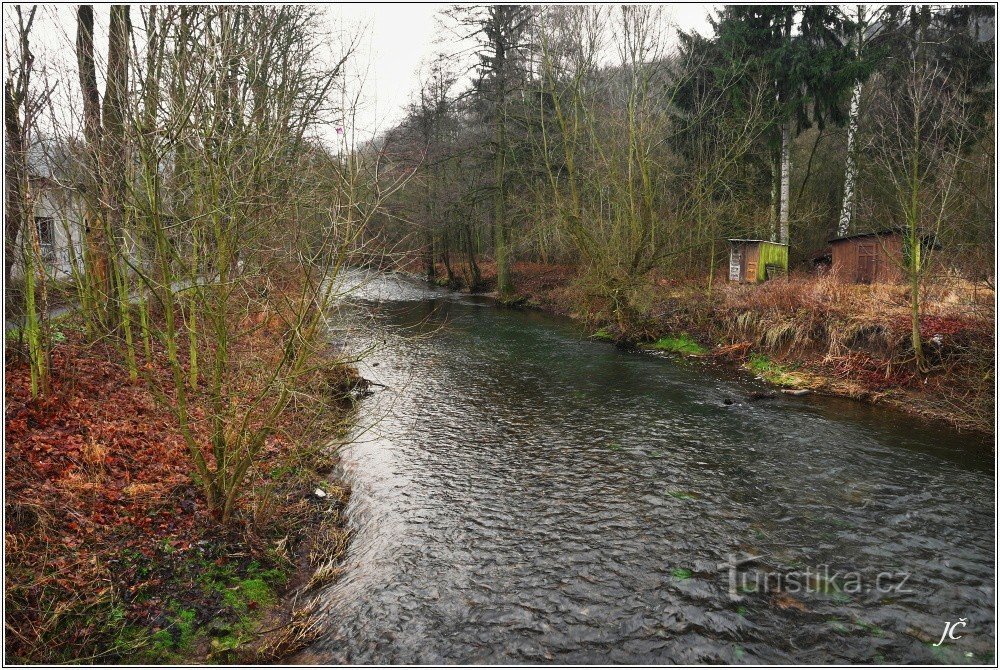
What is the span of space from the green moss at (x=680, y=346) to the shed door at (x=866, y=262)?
5.45 m

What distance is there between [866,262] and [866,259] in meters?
0.09

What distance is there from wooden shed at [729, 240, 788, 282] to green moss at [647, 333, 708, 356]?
349 centimetres

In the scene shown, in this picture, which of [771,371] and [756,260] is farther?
[756,260]

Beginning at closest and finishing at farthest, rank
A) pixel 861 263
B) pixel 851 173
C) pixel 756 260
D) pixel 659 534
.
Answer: pixel 659 534, pixel 861 263, pixel 756 260, pixel 851 173

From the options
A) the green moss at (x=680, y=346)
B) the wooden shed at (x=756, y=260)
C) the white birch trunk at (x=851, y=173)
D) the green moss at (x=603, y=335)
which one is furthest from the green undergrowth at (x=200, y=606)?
the white birch trunk at (x=851, y=173)

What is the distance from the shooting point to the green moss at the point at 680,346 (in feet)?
52.1

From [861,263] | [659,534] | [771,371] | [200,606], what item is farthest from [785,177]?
[200,606]

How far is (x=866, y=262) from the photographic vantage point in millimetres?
16969

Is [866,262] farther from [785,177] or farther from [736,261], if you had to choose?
[785,177]

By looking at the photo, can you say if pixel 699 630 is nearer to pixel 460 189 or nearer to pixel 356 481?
pixel 356 481

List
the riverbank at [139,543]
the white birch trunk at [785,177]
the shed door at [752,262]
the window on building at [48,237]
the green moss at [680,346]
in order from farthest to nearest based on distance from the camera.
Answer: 1. the white birch trunk at [785,177]
2. the shed door at [752,262]
3. the green moss at [680,346]
4. the window on building at [48,237]
5. the riverbank at [139,543]

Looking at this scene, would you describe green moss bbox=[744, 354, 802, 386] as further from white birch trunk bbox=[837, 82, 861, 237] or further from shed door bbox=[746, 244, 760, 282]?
white birch trunk bbox=[837, 82, 861, 237]

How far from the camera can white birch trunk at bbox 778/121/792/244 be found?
20656mm

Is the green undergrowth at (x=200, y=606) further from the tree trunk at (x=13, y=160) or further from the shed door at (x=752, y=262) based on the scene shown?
the shed door at (x=752, y=262)
